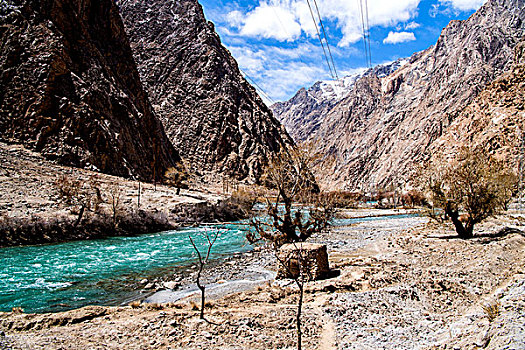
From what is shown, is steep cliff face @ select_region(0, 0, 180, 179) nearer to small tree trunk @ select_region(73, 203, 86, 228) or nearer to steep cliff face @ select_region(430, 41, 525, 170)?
small tree trunk @ select_region(73, 203, 86, 228)

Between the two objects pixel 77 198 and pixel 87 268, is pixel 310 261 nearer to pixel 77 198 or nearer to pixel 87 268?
pixel 87 268

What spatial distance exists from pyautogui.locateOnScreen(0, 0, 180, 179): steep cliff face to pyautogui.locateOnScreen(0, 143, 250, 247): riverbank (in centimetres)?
419

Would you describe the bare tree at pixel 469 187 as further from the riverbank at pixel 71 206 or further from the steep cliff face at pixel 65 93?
the steep cliff face at pixel 65 93

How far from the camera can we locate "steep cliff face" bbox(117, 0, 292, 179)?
8700cm

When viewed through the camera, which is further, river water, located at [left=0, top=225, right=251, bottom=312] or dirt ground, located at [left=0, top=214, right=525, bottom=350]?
river water, located at [left=0, top=225, right=251, bottom=312]

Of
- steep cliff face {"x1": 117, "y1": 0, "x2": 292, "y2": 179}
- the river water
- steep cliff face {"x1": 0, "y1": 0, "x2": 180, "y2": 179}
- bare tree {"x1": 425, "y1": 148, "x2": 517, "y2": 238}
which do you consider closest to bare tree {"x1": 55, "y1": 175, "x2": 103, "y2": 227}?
the river water

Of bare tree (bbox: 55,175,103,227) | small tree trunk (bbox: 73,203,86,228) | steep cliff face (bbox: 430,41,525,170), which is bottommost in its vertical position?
small tree trunk (bbox: 73,203,86,228)

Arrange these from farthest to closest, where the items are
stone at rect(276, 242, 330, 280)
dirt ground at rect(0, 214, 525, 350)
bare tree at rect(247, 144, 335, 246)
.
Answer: bare tree at rect(247, 144, 335, 246) < stone at rect(276, 242, 330, 280) < dirt ground at rect(0, 214, 525, 350)

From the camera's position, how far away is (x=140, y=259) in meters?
17.4

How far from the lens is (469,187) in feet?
49.1

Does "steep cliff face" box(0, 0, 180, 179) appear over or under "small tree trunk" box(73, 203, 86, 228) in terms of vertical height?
over

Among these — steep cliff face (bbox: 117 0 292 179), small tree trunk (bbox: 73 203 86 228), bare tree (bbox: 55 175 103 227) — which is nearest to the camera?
small tree trunk (bbox: 73 203 86 228)

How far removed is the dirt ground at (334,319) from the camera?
506cm

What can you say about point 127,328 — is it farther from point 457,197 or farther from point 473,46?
point 473,46
